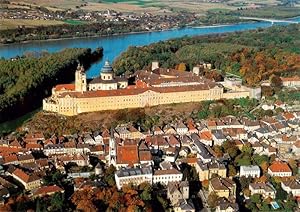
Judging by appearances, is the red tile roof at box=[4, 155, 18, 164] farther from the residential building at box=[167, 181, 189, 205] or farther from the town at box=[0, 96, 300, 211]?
the residential building at box=[167, 181, 189, 205]

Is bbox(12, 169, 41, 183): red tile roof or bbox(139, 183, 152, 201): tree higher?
bbox(12, 169, 41, 183): red tile roof

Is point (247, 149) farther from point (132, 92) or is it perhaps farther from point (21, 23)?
point (21, 23)

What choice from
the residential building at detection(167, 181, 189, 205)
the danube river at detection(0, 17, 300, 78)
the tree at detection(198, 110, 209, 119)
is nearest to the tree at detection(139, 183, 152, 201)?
the residential building at detection(167, 181, 189, 205)

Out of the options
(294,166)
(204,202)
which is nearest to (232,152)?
(294,166)

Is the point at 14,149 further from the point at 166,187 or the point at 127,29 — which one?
the point at 127,29

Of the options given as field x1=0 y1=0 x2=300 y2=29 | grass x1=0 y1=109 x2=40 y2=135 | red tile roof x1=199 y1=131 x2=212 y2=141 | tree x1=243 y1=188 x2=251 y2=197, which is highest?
red tile roof x1=199 y1=131 x2=212 y2=141

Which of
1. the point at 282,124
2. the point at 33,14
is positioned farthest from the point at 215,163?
the point at 33,14
